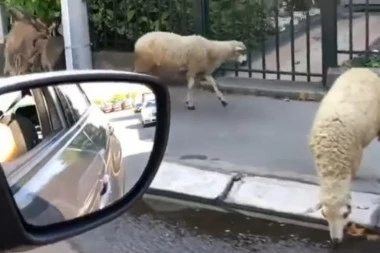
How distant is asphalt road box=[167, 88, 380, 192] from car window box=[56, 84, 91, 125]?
3.99 m

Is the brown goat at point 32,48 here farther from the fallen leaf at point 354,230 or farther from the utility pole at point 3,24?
the fallen leaf at point 354,230

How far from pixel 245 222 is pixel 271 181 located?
2.15 feet

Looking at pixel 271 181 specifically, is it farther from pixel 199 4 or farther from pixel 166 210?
pixel 199 4

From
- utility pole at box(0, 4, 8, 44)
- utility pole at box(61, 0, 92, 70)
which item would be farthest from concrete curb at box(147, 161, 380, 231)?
utility pole at box(0, 4, 8, 44)

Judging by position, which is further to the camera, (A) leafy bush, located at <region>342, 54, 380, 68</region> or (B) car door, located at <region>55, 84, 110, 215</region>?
(A) leafy bush, located at <region>342, 54, 380, 68</region>

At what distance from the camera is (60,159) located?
2193mm

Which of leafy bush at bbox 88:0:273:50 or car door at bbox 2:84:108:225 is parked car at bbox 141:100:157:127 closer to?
leafy bush at bbox 88:0:273:50

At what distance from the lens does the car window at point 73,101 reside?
2.20 metres

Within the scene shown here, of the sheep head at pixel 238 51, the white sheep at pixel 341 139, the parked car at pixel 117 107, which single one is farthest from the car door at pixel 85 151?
the sheep head at pixel 238 51

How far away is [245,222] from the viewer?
5836 millimetres

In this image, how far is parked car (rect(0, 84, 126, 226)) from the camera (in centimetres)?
194

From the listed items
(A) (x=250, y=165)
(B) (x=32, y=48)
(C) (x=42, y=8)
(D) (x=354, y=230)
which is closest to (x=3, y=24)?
(C) (x=42, y=8)

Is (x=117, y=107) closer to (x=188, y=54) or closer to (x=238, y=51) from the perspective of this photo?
(x=188, y=54)

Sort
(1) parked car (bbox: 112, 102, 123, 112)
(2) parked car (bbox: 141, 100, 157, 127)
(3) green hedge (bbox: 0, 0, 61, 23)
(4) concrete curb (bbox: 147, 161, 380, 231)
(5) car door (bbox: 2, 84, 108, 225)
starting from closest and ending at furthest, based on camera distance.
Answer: (5) car door (bbox: 2, 84, 108, 225) < (4) concrete curb (bbox: 147, 161, 380, 231) < (1) parked car (bbox: 112, 102, 123, 112) < (2) parked car (bbox: 141, 100, 157, 127) < (3) green hedge (bbox: 0, 0, 61, 23)
